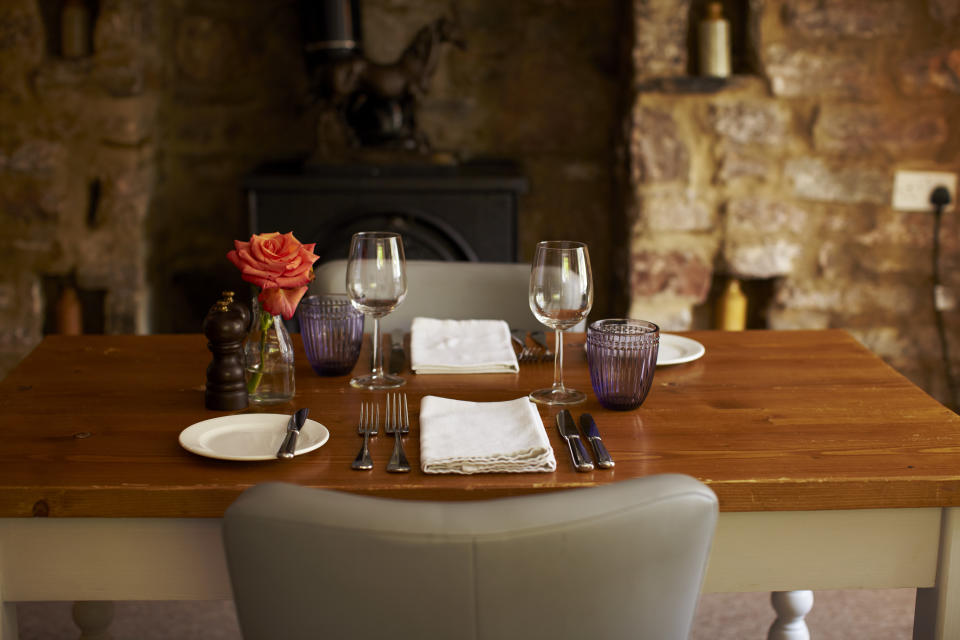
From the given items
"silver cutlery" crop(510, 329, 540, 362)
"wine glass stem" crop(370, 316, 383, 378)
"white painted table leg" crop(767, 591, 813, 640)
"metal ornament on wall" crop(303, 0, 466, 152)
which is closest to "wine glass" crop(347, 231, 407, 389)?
"wine glass stem" crop(370, 316, 383, 378)

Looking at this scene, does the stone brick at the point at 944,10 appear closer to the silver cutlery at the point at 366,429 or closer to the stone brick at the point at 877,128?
the stone brick at the point at 877,128

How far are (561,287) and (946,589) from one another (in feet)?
1.88

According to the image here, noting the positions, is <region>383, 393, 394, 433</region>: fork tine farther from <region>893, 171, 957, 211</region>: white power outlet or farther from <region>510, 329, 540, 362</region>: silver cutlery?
<region>893, 171, 957, 211</region>: white power outlet

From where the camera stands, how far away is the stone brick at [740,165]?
275cm

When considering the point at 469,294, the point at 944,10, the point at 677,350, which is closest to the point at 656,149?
the point at 944,10

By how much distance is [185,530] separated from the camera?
3.35 feet

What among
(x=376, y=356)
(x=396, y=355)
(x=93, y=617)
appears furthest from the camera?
(x=93, y=617)

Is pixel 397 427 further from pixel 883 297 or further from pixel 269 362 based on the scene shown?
pixel 883 297

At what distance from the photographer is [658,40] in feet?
8.94

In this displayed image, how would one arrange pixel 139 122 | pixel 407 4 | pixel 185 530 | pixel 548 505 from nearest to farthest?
pixel 548 505 → pixel 185 530 → pixel 139 122 → pixel 407 4

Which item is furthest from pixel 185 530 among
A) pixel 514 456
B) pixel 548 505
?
pixel 548 505

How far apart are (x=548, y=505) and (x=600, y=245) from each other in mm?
2634

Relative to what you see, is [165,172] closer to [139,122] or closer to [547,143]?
[139,122]

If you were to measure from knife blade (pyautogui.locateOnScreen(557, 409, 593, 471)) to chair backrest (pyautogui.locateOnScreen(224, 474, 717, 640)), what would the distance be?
1.02 ft
